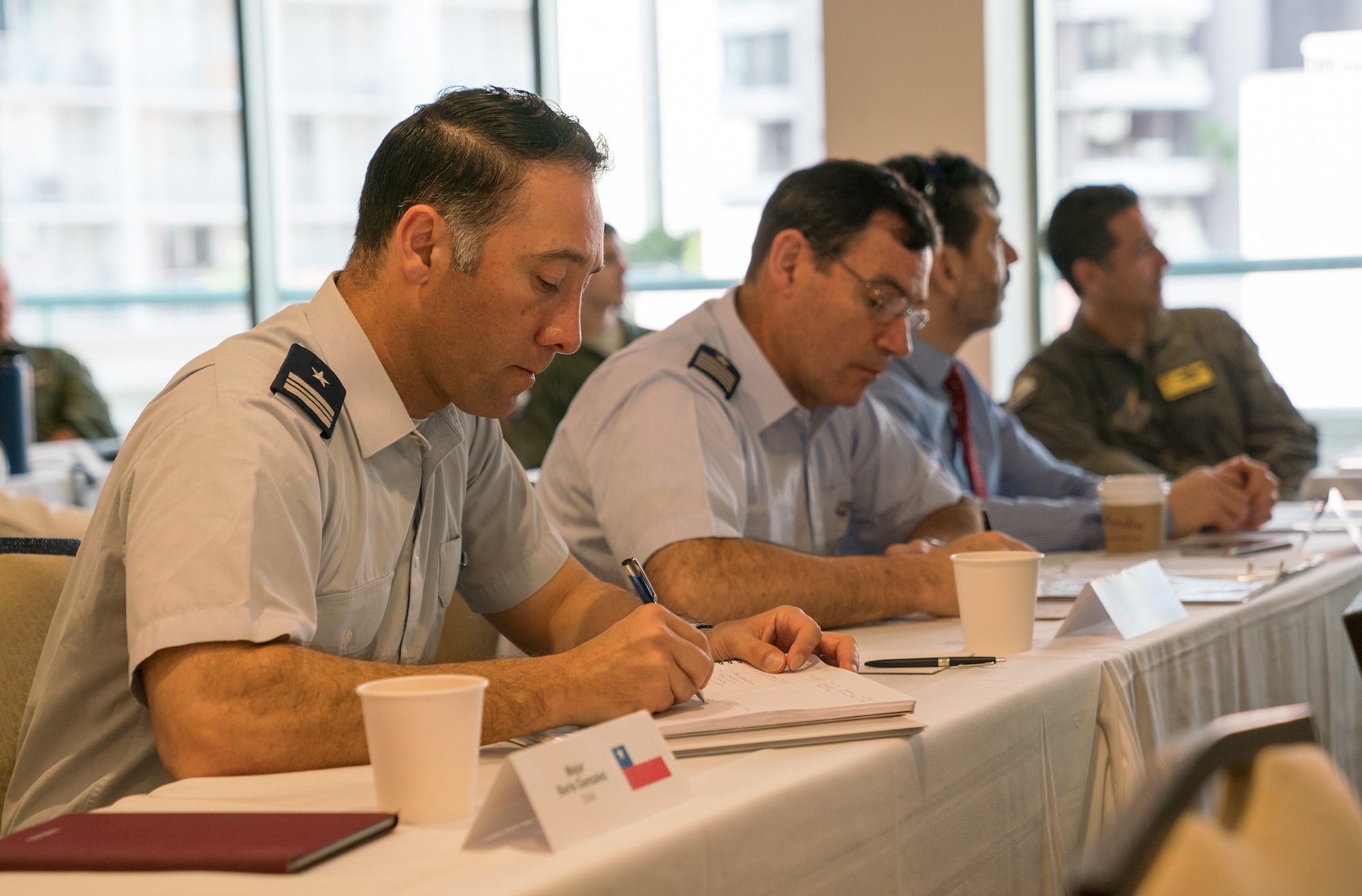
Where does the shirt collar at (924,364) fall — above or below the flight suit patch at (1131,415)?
above

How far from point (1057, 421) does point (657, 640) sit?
2.65 meters

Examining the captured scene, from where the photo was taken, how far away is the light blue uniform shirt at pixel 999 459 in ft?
7.77

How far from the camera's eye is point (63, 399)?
5.50 metres

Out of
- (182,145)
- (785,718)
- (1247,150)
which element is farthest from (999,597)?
(182,145)

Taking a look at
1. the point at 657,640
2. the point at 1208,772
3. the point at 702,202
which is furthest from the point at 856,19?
the point at 1208,772

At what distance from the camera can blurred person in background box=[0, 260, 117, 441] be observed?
17.9ft

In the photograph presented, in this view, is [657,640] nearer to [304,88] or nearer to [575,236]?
[575,236]

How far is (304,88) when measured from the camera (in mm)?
6258

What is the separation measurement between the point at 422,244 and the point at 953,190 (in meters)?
Result: 1.80

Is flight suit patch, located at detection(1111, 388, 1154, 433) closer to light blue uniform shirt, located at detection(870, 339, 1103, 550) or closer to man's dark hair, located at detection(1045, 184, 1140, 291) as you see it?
man's dark hair, located at detection(1045, 184, 1140, 291)

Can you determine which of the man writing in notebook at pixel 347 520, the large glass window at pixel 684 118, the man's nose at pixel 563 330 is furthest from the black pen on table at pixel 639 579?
the large glass window at pixel 684 118

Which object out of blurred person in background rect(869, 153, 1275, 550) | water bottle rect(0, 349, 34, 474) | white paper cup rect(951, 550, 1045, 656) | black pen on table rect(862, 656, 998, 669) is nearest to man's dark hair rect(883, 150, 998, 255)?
blurred person in background rect(869, 153, 1275, 550)

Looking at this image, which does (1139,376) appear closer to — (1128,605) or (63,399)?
(1128,605)

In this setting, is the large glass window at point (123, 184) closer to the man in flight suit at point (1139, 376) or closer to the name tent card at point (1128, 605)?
the man in flight suit at point (1139, 376)
